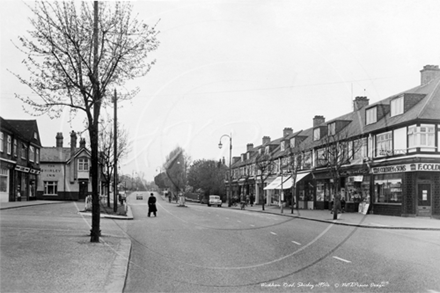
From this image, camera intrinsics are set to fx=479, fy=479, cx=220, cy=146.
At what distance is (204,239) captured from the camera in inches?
656

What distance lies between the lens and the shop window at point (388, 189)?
3362 cm

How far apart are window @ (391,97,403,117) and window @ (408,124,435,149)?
3.16 metres

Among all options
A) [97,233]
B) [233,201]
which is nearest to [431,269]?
[97,233]

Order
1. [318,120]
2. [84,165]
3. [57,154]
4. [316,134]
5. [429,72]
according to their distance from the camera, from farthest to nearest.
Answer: [57,154] → [84,165] → [318,120] → [316,134] → [429,72]

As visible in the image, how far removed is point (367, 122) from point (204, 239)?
26887 millimetres

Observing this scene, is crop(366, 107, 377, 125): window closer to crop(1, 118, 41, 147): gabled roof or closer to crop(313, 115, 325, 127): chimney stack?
crop(313, 115, 325, 127): chimney stack

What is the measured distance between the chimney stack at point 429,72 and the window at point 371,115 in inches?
167

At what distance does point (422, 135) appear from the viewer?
31953mm

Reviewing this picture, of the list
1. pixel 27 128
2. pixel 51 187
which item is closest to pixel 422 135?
pixel 27 128

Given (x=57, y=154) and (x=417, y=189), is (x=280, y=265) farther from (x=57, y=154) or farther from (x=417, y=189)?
(x=57, y=154)

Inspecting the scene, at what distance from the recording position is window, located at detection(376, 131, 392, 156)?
3469 centimetres

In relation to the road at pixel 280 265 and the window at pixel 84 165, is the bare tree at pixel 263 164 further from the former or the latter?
the road at pixel 280 265

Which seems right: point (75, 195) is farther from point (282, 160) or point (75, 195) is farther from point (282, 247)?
point (282, 247)

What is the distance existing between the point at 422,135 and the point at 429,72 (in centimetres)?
831
